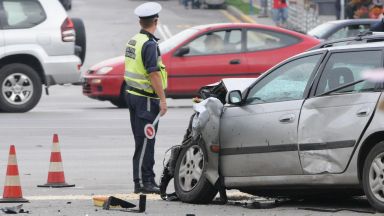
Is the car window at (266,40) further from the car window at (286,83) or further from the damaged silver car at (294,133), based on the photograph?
the car window at (286,83)

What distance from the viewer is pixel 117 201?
10141 mm

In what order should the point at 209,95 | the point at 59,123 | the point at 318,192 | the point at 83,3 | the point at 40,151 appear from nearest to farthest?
1. the point at 318,192
2. the point at 209,95
3. the point at 40,151
4. the point at 59,123
5. the point at 83,3

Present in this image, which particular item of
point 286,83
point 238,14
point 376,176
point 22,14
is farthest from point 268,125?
point 238,14

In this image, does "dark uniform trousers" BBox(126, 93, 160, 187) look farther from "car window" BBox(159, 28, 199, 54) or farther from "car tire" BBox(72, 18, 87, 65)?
"car tire" BBox(72, 18, 87, 65)

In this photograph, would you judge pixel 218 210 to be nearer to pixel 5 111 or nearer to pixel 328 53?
pixel 328 53

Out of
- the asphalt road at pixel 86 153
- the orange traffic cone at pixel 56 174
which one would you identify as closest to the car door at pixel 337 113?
the asphalt road at pixel 86 153

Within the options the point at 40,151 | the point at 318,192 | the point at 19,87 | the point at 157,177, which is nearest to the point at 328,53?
the point at 318,192

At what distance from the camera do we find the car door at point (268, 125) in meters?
9.84

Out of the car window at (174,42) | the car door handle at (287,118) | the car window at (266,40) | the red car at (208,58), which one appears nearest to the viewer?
the car door handle at (287,118)

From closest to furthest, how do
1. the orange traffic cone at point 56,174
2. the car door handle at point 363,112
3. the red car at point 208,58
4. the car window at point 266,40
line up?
the car door handle at point 363,112, the orange traffic cone at point 56,174, the red car at point 208,58, the car window at point 266,40

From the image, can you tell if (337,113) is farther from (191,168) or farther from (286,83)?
(191,168)

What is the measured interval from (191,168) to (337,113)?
1596mm

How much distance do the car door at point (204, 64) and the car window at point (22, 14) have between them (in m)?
2.50

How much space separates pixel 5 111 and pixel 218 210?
33.6ft
